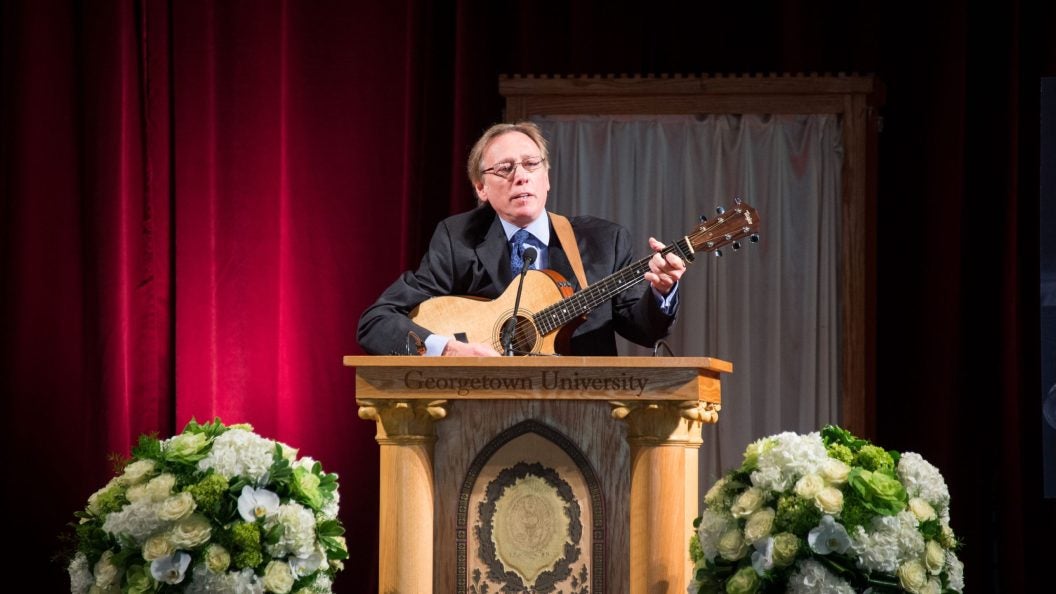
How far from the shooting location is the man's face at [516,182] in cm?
399

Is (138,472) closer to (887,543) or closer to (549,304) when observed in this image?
(549,304)

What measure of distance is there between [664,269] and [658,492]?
61 centimetres

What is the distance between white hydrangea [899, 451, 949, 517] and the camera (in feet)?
10.2

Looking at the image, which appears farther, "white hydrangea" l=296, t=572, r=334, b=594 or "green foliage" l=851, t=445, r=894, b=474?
"white hydrangea" l=296, t=572, r=334, b=594

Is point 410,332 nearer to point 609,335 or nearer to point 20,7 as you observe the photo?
point 609,335

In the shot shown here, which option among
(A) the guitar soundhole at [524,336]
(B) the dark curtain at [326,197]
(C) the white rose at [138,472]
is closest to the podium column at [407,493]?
(A) the guitar soundhole at [524,336]

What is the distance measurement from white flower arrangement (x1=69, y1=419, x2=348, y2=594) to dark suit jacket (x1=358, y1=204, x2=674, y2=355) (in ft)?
1.92

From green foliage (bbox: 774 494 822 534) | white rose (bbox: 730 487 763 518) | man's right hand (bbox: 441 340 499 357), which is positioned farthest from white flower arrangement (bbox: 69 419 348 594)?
green foliage (bbox: 774 494 822 534)

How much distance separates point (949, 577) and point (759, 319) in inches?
74.3

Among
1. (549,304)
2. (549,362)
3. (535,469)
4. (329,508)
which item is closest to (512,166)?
(549,304)

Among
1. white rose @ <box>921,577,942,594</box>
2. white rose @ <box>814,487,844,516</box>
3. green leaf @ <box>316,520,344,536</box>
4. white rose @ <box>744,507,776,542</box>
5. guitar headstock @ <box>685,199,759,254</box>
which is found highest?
guitar headstock @ <box>685,199,759,254</box>

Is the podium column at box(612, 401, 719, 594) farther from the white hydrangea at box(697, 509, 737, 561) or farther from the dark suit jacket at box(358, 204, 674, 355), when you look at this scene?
the dark suit jacket at box(358, 204, 674, 355)

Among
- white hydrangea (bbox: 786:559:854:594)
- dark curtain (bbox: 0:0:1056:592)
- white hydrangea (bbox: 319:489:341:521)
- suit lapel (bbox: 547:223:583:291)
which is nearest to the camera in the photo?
white hydrangea (bbox: 786:559:854:594)

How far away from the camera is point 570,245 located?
395 cm
